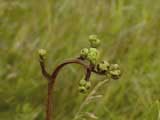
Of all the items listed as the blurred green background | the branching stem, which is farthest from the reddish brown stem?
the blurred green background

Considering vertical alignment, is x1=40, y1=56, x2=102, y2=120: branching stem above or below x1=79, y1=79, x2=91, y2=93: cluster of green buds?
above

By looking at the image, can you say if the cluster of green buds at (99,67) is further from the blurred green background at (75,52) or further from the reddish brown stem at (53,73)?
the blurred green background at (75,52)

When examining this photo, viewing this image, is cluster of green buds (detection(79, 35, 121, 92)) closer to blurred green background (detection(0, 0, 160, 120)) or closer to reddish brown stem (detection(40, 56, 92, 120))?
reddish brown stem (detection(40, 56, 92, 120))

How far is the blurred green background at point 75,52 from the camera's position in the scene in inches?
100

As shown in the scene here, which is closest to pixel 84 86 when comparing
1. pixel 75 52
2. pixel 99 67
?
pixel 99 67

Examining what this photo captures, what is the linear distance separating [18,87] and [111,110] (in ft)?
1.56

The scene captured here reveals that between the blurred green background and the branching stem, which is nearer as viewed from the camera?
the branching stem

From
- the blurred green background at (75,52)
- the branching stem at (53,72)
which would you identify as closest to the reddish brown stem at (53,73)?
the branching stem at (53,72)

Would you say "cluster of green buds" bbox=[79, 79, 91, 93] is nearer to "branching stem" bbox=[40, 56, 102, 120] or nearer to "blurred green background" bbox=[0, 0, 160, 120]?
"branching stem" bbox=[40, 56, 102, 120]

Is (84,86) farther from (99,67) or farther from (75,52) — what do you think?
(75,52)

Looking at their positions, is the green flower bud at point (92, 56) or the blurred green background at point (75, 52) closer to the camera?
the green flower bud at point (92, 56)

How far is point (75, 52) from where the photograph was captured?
115 inches

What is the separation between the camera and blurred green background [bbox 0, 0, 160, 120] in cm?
255

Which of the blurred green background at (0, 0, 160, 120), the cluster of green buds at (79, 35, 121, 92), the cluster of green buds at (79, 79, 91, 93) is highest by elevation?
the blurred green background at (0, 0, 160, 120)
